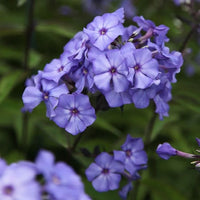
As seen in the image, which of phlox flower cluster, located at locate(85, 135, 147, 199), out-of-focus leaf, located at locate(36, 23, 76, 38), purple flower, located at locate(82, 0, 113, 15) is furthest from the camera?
purple flower, located at locate(82, 0, 113, 15)

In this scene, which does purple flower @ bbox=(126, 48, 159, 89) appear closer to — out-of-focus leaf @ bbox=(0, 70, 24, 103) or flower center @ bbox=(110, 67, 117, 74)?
flower center @ bbox=(110, 67, 117, 74)

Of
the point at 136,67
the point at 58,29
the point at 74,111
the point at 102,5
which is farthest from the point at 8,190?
the point at 102,5

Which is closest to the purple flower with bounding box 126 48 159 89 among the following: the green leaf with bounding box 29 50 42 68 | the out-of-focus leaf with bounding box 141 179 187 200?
the out-of-focus leaf with bounding box 141 179 187 200

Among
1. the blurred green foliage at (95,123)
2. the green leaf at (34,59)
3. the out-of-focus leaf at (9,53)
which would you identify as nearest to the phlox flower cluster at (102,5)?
the blurred green foliage at (95,123)

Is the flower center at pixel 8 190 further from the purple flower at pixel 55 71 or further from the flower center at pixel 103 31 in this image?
the flower center at pixel 103 31

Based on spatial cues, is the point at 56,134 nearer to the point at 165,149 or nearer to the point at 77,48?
the point at 77,48

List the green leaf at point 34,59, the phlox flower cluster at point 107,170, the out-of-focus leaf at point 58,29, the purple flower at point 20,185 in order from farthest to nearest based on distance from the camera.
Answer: the green leaf at point 34,59, the out-of-focus leaf at point 58,29, the phlox flower cluster at point 107,170, the purple flower at point 20,185

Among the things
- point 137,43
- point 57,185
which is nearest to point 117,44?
point 137,43
